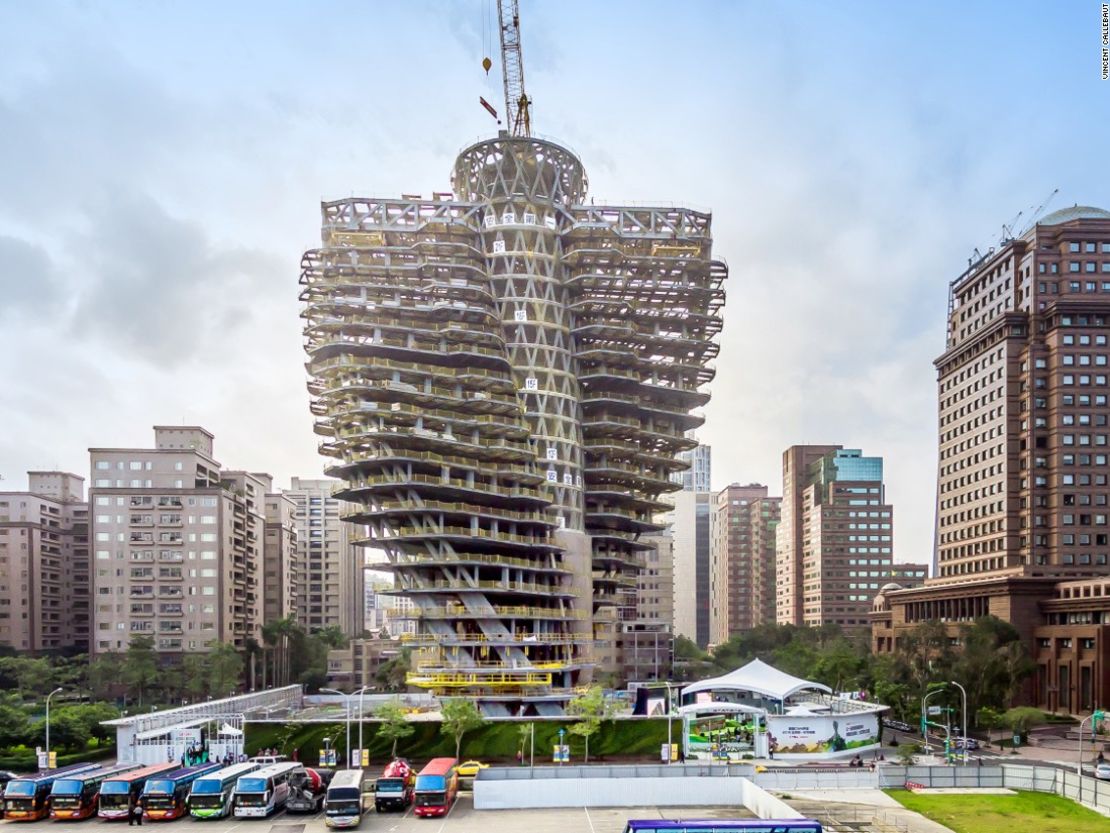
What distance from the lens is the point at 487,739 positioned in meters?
83.7

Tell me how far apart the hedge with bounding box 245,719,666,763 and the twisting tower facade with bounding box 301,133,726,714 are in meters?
16.4

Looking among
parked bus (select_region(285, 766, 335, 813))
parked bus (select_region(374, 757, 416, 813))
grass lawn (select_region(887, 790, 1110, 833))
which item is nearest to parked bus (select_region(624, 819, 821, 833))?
grass lawn (select_region(887, 790, 1110, 833))

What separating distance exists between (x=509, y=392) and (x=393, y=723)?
4072cm

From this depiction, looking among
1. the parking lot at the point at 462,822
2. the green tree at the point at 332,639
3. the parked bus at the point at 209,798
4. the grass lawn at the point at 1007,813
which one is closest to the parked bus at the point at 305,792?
the parking lot at the point at 462,822

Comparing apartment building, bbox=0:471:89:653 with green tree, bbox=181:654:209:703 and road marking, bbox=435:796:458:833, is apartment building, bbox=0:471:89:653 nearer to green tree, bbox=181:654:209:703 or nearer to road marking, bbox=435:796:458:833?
green tree, bbox=181:654:209:703

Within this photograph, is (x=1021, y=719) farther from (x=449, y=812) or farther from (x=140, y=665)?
(x=140, y=665)

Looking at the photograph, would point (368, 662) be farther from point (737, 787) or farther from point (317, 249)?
point (737, 787)

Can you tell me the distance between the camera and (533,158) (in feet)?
387

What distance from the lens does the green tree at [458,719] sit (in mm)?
78562

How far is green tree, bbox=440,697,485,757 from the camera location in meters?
78.6

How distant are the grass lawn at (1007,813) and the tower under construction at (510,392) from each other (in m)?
46.5

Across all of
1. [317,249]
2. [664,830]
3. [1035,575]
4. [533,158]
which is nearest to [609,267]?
[533,158]

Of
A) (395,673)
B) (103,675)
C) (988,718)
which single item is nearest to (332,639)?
(395,673)

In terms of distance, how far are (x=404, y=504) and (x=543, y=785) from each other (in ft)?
147
